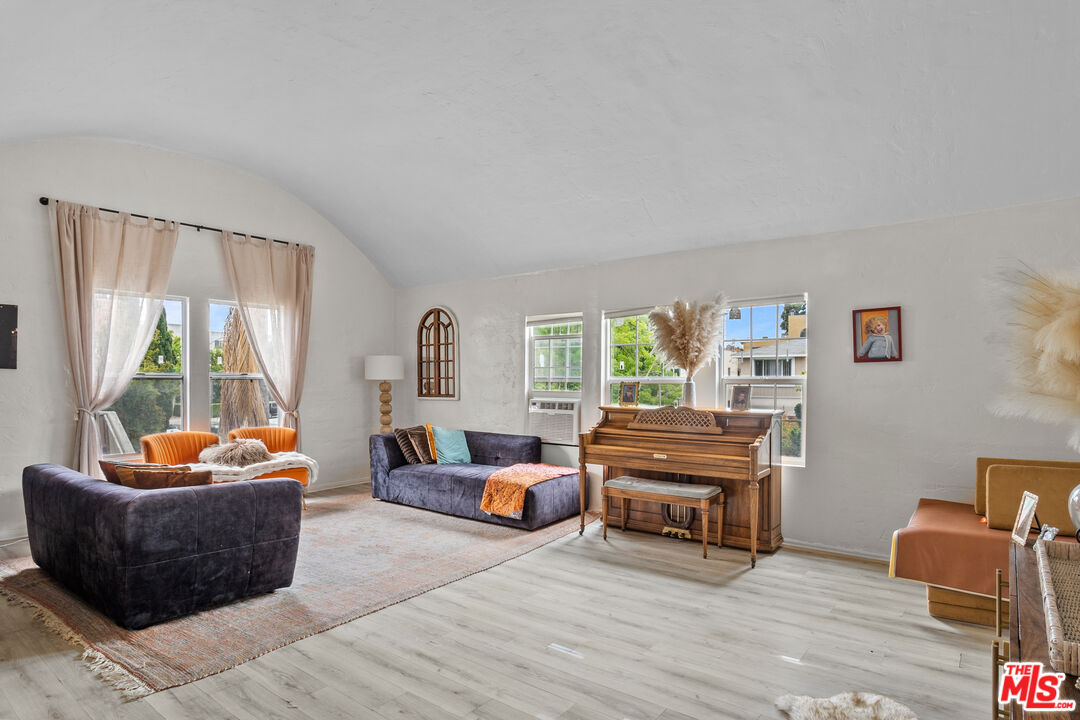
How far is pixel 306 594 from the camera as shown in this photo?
3428mm

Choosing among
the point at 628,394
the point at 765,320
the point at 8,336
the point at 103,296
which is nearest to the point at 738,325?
the point at 765,320

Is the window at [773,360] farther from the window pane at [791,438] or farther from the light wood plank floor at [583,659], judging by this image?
the light wood plank floor at [583,659]

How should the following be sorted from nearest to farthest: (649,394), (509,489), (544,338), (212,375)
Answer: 1. (509,489)
2. (649,394)
3. (212,375)
4. (544,338)

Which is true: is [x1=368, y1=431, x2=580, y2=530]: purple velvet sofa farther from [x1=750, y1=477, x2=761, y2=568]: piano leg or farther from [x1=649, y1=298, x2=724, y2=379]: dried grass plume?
[x1=750, y1=477, x2=761, y2=568]: piano leg

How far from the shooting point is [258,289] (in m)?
6.01

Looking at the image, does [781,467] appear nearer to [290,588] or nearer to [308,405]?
[290,588]

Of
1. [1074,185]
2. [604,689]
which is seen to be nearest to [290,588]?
[604,689]

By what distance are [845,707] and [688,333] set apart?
2.80 meters

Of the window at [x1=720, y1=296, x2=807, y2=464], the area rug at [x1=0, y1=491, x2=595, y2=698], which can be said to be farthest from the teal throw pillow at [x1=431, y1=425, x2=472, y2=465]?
the window at [x1=720, y1=296, x2=807, y2=464]

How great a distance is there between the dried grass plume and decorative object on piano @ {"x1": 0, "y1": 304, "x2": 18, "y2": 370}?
504cm

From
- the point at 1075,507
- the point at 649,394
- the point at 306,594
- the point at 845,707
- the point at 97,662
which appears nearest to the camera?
the point at 1075,507

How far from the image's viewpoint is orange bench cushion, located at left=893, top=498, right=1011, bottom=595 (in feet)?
9.55

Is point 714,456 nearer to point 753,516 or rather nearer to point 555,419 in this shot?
point 753,516

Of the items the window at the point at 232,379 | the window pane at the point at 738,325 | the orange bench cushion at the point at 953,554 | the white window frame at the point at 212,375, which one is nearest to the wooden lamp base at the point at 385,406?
the window at the point at 232,379
